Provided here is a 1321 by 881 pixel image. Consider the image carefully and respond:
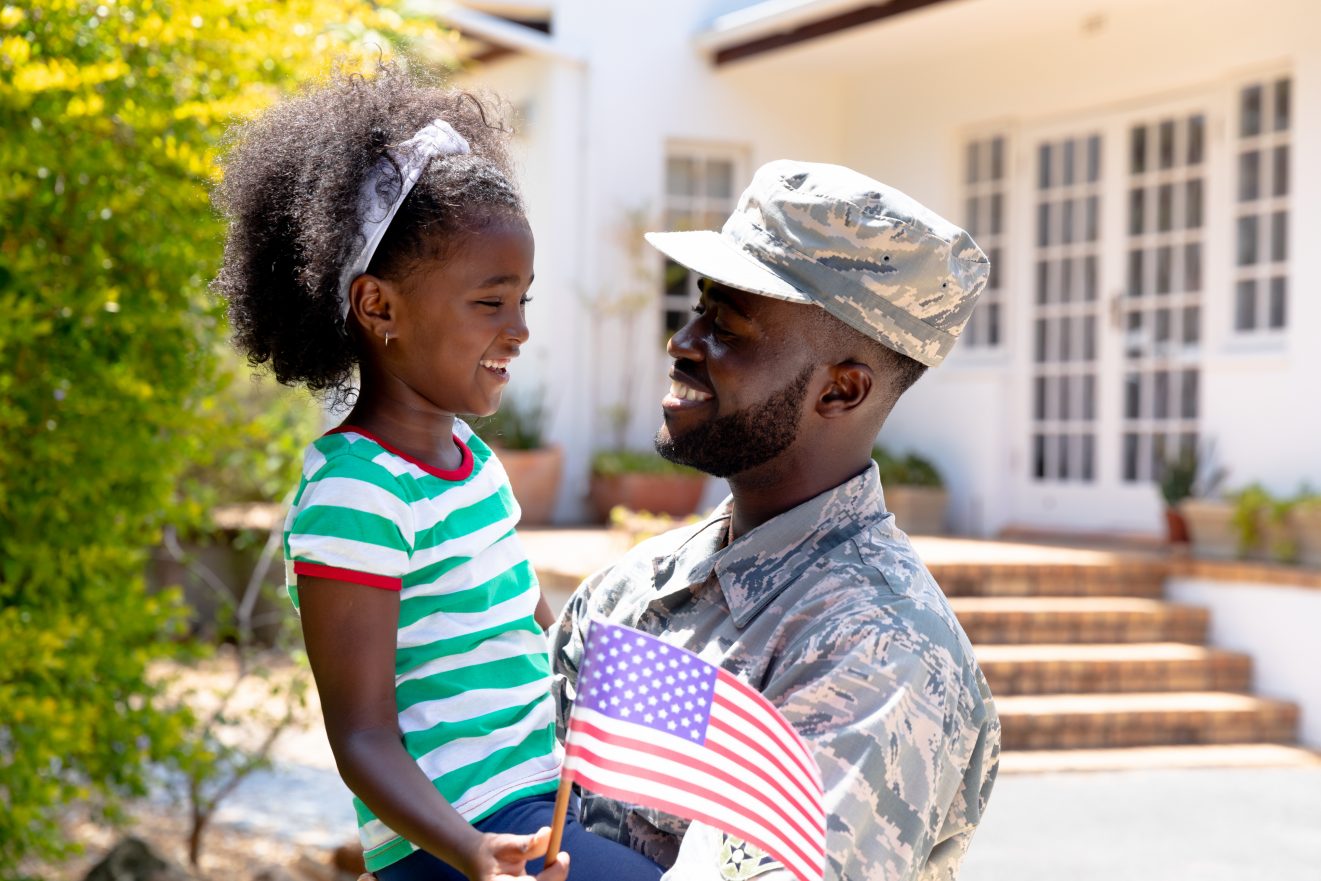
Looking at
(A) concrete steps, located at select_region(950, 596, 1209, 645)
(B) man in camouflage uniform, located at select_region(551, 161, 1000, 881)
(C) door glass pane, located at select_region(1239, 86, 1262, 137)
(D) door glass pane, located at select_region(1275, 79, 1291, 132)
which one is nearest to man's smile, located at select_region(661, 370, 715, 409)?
(B) man in camouflage uniform, located at select_region(551, 161, 1000, 881)

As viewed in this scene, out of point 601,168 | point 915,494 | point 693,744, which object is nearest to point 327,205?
point 693,744

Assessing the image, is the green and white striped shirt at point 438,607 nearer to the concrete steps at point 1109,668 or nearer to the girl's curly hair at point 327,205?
the girl's curly hair at point 327,205

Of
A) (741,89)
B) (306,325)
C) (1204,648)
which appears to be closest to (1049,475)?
(1204,648)

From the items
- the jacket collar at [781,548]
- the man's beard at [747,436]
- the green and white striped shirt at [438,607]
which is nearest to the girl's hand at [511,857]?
the green and white striped shirt at [438,607]

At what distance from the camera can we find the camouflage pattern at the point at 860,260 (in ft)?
6.78

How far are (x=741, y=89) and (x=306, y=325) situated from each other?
962 centimetres

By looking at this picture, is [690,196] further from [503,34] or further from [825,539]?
[825,539]

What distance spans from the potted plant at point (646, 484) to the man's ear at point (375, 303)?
826 cm

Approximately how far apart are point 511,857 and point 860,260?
89 centimetres

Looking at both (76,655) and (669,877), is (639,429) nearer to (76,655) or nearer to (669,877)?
(76,655)

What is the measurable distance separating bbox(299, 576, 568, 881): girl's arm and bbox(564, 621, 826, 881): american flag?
23 cm

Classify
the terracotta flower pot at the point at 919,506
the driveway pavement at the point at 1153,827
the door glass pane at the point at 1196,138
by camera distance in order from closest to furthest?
the driveway pavement at the point at 1153,827, the door glass pane at the point at 1196,138, the terracotta flower pot at the point at 919,506

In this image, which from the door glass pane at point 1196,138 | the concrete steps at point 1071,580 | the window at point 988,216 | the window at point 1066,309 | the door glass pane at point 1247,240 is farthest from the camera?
the window at point 988,216

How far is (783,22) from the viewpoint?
33.8 feet
